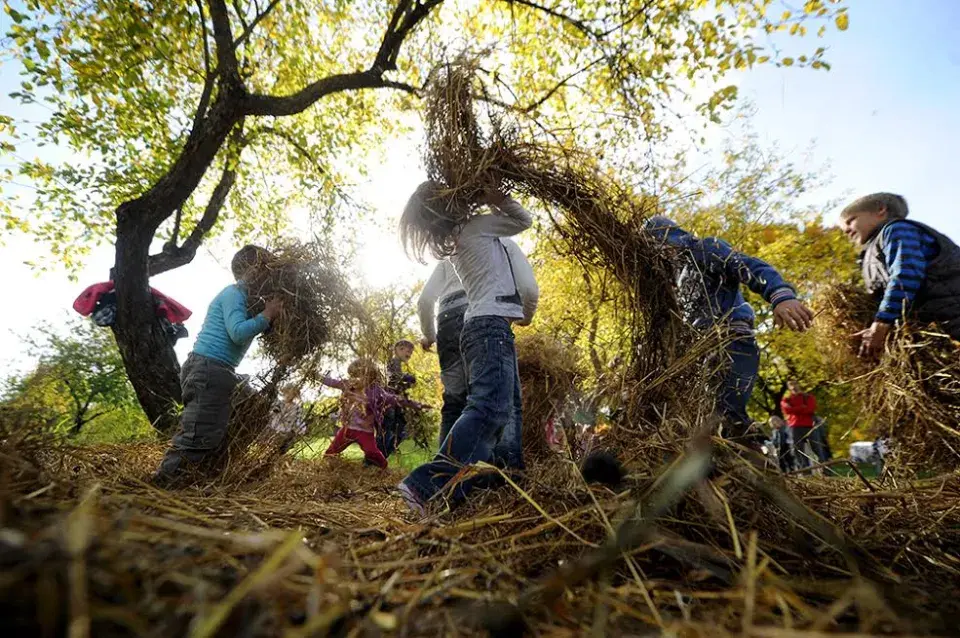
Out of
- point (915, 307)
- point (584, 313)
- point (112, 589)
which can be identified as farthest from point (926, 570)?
point (584, 313)

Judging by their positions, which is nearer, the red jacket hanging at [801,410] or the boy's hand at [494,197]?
the boy's hand at [494,197]

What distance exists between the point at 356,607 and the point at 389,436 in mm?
4323

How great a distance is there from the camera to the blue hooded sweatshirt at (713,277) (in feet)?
7.82

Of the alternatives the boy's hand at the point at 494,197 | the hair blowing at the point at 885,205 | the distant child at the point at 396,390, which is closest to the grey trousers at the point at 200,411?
the distant child at the point at 396,390

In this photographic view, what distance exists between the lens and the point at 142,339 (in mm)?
5285

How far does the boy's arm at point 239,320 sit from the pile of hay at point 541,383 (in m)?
2.43

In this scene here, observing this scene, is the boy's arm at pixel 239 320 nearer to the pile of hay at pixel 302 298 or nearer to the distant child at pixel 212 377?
→ the distant child at pixel 212 377

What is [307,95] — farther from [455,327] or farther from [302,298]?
[455,327]

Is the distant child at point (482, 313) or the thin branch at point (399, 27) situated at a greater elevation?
the thin branch at point (399, 27)

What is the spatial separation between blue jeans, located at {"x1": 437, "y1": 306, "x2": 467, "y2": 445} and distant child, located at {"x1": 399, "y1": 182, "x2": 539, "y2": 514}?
44 centimetres

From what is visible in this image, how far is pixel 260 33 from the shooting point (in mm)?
7516

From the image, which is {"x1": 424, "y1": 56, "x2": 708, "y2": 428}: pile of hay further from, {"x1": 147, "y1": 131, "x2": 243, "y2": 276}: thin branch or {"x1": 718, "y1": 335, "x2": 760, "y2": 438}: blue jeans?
{"x1": 147, "y1": 131, "x2": 243, "y2": 276}: thin branch

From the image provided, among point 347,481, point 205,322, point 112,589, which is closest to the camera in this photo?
point 112,589

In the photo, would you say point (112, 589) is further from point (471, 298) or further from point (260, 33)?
point (260, 33)
